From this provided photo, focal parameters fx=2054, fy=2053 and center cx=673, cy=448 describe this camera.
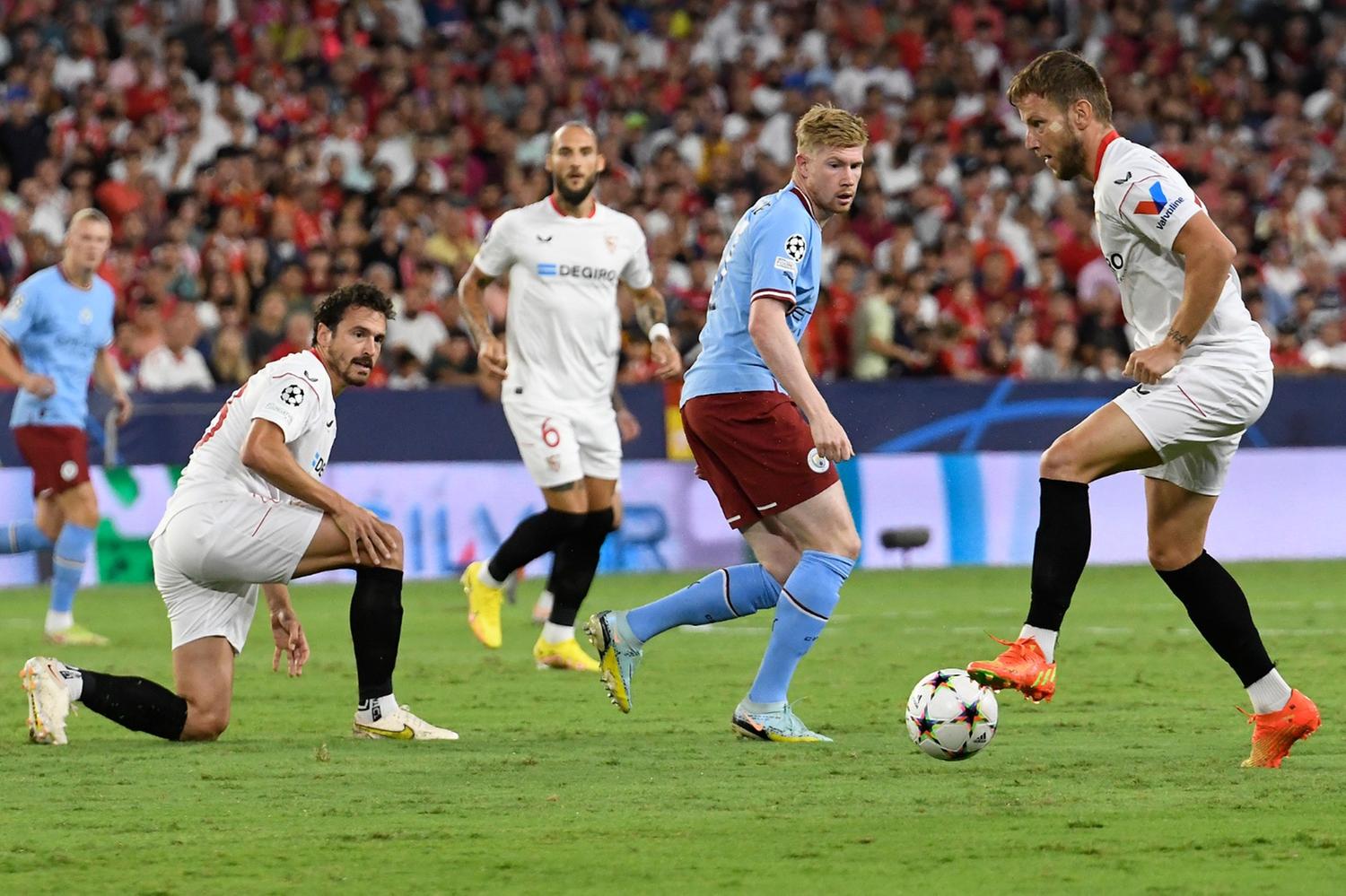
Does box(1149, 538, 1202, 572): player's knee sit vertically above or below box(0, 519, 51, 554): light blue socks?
above

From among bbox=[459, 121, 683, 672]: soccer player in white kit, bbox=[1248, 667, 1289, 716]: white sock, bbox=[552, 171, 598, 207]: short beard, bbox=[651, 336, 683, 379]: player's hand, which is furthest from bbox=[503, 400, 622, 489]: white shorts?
bbox=[1248, 667, 1289, 716]: white sock

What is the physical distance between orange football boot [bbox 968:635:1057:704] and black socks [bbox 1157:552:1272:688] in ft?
1.99

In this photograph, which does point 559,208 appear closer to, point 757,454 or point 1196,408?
point 757,454

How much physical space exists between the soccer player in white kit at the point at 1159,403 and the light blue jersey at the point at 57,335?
728cm

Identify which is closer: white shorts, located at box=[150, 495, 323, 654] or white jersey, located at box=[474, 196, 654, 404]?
white shorts, located at box=[150, 495, 323, 654]

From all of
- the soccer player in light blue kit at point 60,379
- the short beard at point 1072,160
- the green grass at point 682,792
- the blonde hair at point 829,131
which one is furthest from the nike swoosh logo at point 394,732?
the soccer player in light blue kit at point 60,379

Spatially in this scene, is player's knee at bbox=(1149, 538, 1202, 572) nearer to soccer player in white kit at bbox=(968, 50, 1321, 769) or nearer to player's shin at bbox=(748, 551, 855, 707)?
soccer player in white kit at bbox=(968, 50, 1321, 769)

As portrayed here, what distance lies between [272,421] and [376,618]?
81cm

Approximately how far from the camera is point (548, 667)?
1038 cm

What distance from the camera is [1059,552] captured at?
21.5 ft

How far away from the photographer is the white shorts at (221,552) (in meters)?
7.36

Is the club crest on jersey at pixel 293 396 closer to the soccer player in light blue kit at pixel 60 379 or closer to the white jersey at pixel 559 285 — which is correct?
the white jersey at pixel 559 285

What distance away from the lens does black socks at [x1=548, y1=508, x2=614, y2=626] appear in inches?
408

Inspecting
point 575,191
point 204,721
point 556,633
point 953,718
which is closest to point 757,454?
point 953,718
